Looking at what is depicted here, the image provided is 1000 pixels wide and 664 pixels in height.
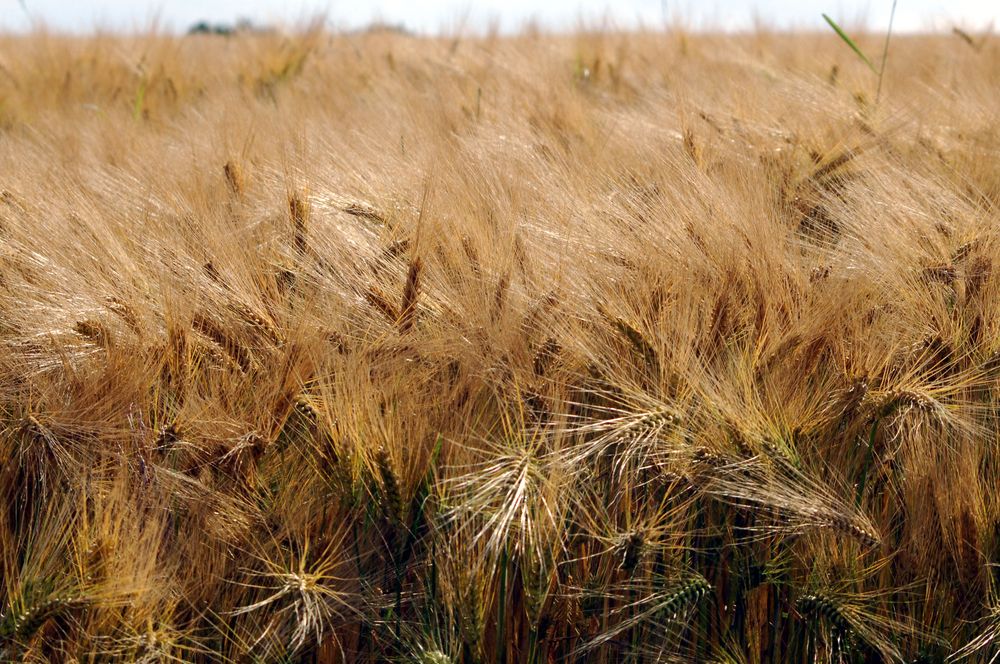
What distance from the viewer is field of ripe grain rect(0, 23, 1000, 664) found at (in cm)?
117

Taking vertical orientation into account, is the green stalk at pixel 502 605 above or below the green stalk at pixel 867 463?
below

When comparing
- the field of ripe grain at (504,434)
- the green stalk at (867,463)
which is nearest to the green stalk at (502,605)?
the field of ripe grain at (504,434)

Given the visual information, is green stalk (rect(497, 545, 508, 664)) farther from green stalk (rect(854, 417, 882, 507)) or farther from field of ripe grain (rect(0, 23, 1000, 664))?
green stalk (rect(854, 417, 882, 507))

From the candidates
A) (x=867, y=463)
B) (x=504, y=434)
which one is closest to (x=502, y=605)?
(x=504, y=434)

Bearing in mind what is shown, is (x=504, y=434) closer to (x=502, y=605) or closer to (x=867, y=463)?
(x=502, y=605)

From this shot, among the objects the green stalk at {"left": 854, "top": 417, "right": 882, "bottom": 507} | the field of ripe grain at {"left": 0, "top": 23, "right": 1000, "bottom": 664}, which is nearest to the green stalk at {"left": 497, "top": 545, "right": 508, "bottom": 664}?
the field of ripe grain at {"left": 0, "top": 23, "right": 1000, "bottom": 664}

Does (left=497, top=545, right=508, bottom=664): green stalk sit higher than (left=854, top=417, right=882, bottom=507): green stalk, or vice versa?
(left=854, top=417, right=882, bottom=507): green stalk

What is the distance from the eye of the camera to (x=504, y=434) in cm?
128

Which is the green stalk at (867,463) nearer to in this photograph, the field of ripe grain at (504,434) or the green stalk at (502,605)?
the field of ripe grain at (504,434)

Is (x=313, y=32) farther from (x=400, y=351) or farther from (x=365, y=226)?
(x=400, y=351)

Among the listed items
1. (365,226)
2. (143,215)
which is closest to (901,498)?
(365,226)

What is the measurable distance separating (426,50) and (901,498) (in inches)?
144

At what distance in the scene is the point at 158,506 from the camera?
119 centimetres

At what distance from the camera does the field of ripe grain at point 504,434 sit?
1.17m
